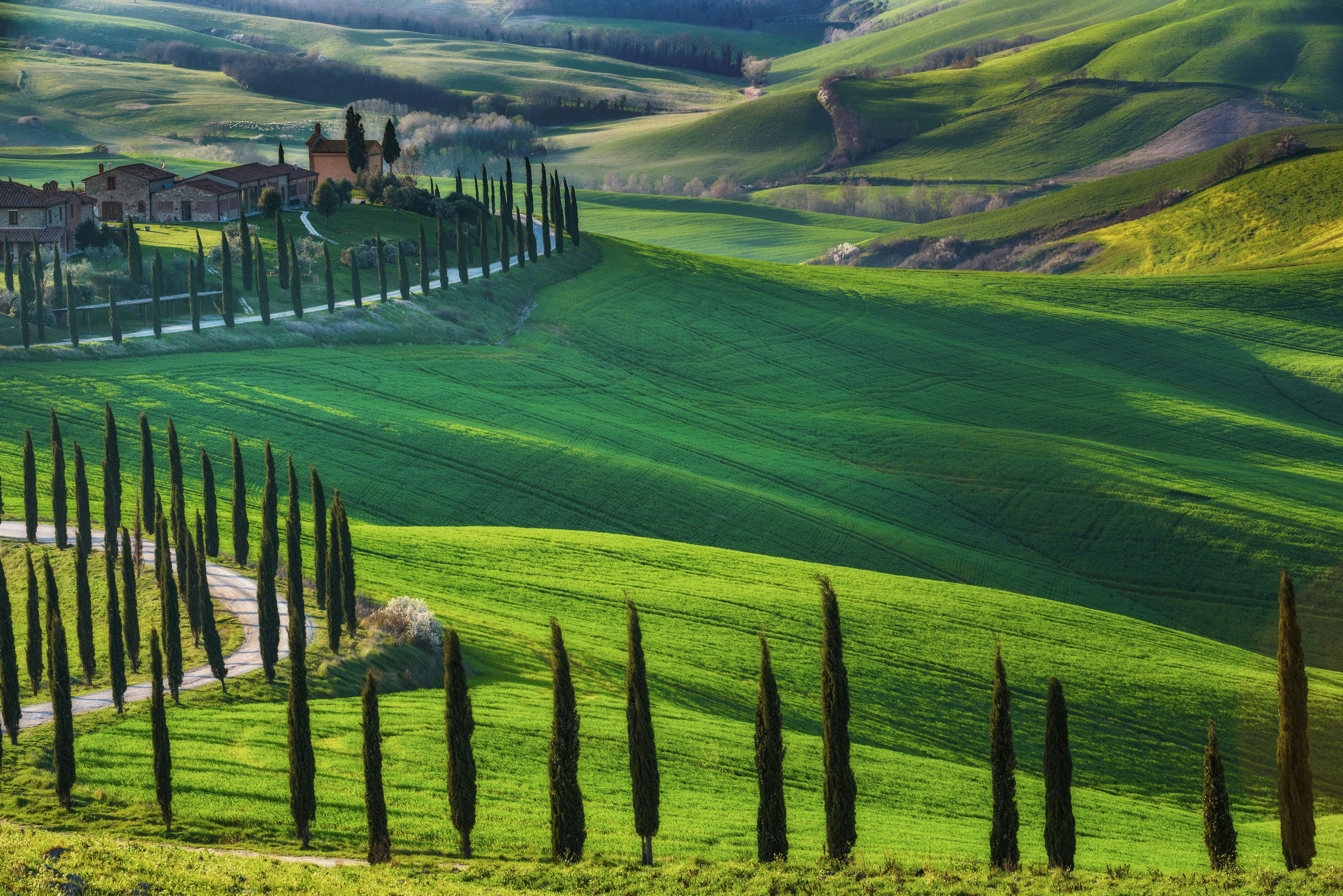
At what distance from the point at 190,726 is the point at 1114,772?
33.9 meters

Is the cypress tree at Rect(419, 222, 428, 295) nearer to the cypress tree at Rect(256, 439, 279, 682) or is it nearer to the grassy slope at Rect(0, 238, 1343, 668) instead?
the grassy slope at Rect(0, 238, 1343, 668)

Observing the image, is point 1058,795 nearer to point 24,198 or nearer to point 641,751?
point 641,751

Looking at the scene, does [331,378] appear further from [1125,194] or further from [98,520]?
[1125,194]

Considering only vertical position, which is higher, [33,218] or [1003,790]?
[33,218]

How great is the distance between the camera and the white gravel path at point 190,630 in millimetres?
43969

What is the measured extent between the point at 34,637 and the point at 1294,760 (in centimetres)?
4278

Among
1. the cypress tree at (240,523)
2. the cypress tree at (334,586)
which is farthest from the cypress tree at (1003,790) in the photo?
the cypress tree at (240,523)

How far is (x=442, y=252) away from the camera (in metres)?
121

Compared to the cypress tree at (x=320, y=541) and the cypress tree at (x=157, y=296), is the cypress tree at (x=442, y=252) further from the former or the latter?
the cypress tree at (x=320, y=541)

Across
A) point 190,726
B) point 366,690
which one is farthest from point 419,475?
point 366,690

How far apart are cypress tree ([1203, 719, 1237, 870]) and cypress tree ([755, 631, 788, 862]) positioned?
11.4 meters

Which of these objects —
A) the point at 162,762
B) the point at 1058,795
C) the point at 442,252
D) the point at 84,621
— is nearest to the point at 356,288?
the point at 442,252

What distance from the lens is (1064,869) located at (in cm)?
3353

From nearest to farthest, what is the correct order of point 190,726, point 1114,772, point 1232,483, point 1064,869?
point 1064,869 → point 190,726 → point 1114,772 → point 1232,483
